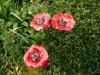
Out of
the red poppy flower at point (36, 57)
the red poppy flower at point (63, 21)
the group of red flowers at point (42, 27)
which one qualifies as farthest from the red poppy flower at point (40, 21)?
the red poppy flower at point (36, 57)

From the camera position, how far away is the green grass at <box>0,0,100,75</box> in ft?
15.2

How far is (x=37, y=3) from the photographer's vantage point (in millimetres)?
5434

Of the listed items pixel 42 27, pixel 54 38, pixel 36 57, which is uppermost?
pixel 42 27

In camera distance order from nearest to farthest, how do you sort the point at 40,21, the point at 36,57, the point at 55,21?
the point at 36,57 < the point at 55,21 < the point at 40,21

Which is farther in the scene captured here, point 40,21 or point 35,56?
point 40,21

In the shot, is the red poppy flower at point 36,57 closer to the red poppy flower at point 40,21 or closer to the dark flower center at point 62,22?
the red poppy flower at point 40,21

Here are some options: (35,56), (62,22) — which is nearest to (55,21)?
(62,22)

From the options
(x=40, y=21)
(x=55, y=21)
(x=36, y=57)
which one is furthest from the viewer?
(x=40, y=21)

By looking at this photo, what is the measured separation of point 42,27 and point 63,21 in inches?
12.3

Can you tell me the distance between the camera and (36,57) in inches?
186

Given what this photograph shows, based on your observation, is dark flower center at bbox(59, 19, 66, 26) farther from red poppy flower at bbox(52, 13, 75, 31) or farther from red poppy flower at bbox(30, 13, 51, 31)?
red poppy flower at bbox(30, 13, 51, 31)

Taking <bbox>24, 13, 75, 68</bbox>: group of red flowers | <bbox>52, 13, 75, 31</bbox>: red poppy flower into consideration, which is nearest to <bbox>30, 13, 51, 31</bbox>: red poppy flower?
<bbox>24, 13, 75, 68</bbox>: group of red flowers

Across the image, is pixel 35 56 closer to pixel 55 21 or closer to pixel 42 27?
pixel 42 27

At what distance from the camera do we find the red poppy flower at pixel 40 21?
16.0ft
